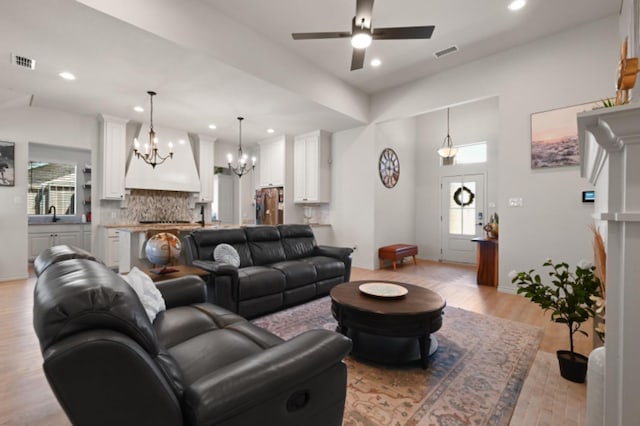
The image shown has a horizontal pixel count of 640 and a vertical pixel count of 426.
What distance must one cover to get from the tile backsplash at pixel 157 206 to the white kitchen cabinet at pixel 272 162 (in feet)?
6.20

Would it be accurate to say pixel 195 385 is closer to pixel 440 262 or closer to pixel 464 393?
pixel 464 393

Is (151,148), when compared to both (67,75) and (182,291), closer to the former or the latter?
(67,75)

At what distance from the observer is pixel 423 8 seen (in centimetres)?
340

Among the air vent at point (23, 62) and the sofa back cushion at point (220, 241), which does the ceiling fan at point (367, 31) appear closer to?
the sofa back cushion at point (220, 241)

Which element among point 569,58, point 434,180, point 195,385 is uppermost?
point 569,58

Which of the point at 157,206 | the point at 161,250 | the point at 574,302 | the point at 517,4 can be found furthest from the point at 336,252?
the point at 157,206

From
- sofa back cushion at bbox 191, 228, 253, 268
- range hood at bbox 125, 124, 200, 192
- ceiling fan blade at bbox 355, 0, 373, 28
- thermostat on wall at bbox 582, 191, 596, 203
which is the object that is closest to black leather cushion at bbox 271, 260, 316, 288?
sofa back cushion at bbox 191, 228, 253, 268

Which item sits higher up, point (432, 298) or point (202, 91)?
point (202, 91)

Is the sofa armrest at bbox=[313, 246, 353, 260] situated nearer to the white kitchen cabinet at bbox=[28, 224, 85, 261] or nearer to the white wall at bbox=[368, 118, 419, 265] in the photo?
the white wall at bbox=[368, 118, 419, 265]

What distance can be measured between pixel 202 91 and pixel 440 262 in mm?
5923

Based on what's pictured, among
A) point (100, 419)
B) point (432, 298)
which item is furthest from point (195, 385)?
point (432, 298)

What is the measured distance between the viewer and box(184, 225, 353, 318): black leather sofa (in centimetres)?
288

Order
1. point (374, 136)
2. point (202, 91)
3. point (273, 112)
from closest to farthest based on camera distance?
1. point (202, 91)
2. point (273, 112)
3. point (374, 136)

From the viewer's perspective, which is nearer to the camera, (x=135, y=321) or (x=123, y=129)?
(x=135, y=321)
